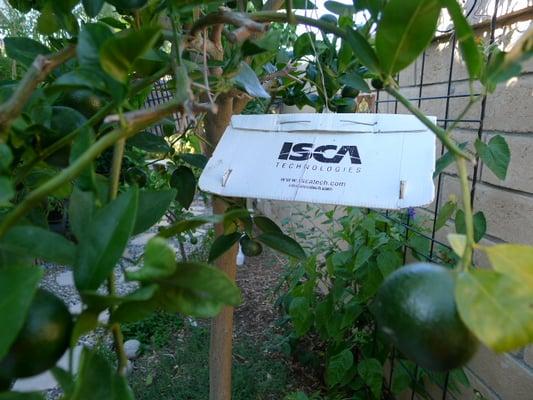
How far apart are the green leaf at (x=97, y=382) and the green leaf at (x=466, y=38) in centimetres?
39

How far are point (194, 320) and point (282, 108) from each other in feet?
4.97

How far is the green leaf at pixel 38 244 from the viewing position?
324 mm

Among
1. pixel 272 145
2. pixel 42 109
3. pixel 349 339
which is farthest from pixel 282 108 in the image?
pixel 42 109

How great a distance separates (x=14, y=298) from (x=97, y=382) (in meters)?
0.09

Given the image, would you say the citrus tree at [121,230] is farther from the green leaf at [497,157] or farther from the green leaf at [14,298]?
the green leaf at [497,157]

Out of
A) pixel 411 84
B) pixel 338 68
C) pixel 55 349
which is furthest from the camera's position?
pixel 411 84

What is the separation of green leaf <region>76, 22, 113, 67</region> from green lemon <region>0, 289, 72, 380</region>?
185 mm

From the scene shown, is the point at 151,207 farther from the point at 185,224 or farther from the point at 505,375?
the point at 505,375

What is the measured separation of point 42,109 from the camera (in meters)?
0.43

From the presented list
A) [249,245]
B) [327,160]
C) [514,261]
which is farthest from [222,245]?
[514,261]

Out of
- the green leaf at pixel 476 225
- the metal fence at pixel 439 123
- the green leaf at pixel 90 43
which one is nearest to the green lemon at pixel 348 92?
the metal fence at pixel 439 123

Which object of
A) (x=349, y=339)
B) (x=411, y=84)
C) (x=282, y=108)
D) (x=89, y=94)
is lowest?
(x=349, y=339)

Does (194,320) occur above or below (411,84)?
below

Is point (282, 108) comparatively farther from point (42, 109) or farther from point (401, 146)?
point (42, 109)
